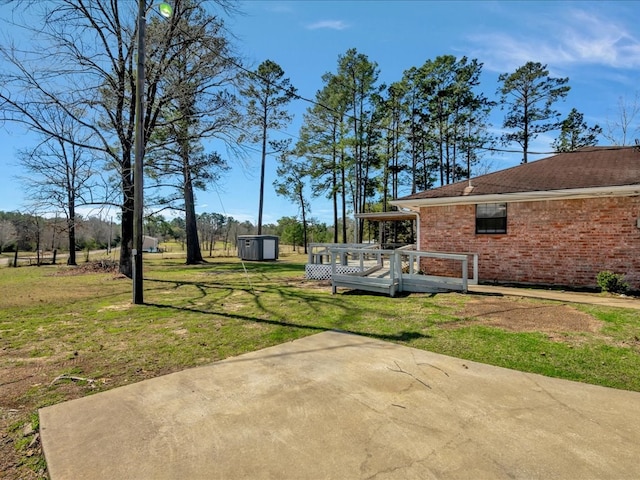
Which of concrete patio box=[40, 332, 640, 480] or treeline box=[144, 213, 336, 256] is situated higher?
treeline box=[144, 213, 336, 256]

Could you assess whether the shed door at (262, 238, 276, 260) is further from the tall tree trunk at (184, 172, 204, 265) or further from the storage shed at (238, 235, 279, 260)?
the tall tree trunk at (184, 172, 204, 265)

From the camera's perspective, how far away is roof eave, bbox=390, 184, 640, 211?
7508 mm

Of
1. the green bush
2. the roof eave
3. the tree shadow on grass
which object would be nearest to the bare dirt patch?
the tree shadow on grass

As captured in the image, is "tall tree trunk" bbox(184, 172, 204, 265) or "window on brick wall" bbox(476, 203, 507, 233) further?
"tall tree trunk" bbox(184, 172, 204, 265)

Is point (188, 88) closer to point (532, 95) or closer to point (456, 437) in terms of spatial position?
point (456, 437)

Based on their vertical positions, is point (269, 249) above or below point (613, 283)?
above

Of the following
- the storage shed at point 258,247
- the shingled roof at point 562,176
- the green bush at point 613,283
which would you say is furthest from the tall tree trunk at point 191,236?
the green bush at point 613,283

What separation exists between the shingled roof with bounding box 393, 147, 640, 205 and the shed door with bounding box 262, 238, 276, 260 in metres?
12.7

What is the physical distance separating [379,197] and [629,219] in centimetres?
2087

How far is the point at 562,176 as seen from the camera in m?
8.96

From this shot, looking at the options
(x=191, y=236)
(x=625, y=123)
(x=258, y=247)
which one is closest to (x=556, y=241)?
(x=625, y=123)

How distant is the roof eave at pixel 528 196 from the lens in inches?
296

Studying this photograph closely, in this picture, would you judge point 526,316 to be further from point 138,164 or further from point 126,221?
point 126,221

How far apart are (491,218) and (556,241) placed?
64.2 inches
